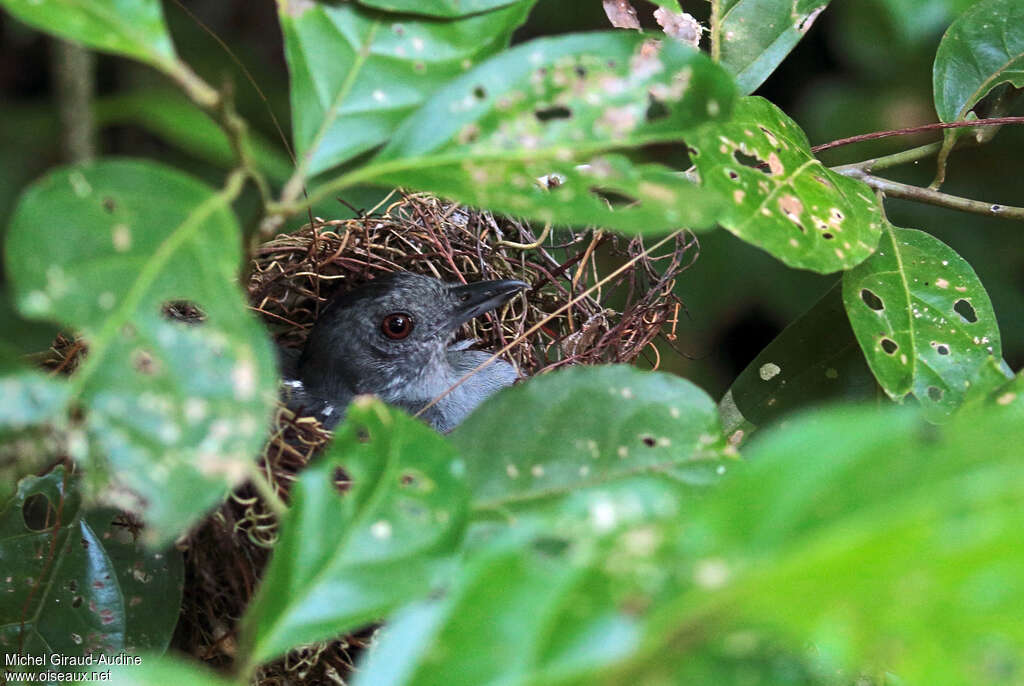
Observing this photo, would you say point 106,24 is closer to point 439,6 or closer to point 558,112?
point 439,6

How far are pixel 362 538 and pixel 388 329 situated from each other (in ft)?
6.86

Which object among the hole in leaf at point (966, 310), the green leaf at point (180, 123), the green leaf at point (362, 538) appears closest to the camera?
the green leaf at point (362, 538)

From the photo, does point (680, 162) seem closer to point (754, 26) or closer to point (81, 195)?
point (754, 26)

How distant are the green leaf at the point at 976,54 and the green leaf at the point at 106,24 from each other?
5.65ft

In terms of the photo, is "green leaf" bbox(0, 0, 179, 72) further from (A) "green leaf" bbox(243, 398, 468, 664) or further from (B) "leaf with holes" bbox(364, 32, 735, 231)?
(A) "green leaf" bbox(243, 398, 468, 664)

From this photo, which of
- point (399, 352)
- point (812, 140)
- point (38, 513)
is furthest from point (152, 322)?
point (812, 140)

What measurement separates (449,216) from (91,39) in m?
1.84

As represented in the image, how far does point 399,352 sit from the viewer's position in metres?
3.25

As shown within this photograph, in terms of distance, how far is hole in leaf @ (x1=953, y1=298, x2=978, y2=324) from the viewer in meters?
1.92

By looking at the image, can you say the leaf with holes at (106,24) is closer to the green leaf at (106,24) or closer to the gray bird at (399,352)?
the green leaf at (106,24)

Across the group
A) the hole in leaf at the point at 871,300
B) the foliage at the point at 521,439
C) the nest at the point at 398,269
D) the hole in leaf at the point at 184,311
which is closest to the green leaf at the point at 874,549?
the foliage at the point at 521,439

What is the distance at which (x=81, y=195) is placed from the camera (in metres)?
1.03

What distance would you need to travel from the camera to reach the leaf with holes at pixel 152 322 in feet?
3.06

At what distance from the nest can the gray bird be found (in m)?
0.10
